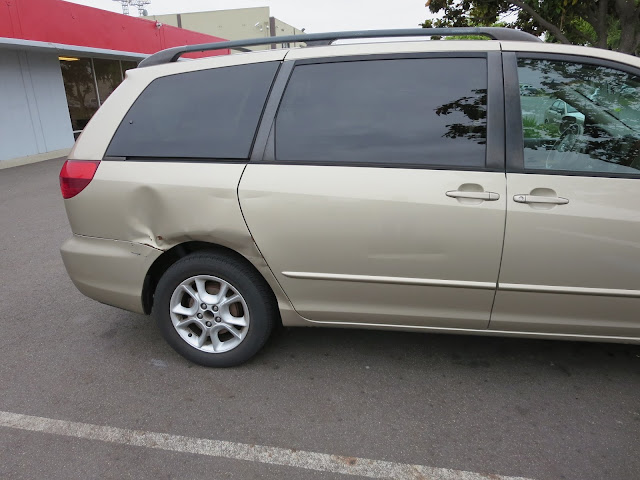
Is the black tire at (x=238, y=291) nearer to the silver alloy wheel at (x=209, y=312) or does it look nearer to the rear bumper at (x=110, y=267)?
the silver alloy wheel at (x=209, y=312)

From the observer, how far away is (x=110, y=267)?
2961 mm

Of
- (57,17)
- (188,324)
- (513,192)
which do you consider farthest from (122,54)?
(513,192)

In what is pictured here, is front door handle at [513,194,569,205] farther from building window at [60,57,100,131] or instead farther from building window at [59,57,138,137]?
building window at [60,57,100,131]

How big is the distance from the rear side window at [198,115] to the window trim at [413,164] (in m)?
0.06

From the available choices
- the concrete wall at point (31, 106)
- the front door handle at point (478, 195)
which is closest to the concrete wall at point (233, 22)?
the concrete wall at point (31, 106)

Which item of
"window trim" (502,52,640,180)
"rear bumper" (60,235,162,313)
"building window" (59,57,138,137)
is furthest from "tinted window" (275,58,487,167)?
"building window" (59,57,138,137)

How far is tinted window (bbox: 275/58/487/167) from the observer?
98.7 inches

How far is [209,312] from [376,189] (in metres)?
1.25

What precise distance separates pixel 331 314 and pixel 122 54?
14.5 m

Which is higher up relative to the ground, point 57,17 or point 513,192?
point 57,17

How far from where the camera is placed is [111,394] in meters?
2.78

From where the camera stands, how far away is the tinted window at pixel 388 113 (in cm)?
251

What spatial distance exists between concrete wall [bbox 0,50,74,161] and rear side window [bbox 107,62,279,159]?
35.8ft

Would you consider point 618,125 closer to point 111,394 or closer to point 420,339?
point 420,339
